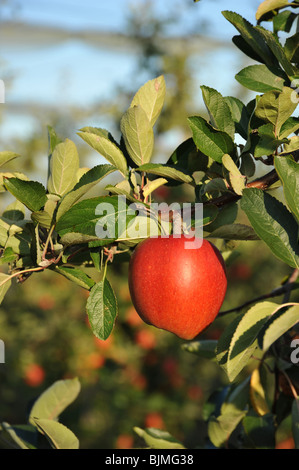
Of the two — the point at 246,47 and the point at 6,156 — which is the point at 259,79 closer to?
the point at 246,47

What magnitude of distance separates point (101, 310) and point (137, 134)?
0.73ft

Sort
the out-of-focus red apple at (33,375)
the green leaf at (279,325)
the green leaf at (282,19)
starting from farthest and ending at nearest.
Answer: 1. the out-of-focus red apple at (33,375)
2. the green leaf at (282,19)
3. the green leaf at (279,325)

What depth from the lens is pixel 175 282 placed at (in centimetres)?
66

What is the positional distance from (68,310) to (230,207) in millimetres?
1928

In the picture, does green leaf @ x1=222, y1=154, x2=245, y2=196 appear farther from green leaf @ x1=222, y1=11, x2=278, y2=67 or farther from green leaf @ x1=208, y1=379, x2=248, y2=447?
green leaf @ x1=208, y1=379, x2=248, y2=447

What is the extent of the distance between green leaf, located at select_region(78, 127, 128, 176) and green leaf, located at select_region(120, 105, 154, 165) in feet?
0.05

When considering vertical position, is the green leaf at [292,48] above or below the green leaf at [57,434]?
above

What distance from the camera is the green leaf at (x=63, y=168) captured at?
68 centimetres

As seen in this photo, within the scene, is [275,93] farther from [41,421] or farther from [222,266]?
[41,421]

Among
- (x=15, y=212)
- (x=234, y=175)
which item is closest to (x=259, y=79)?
(x=234, y=175)

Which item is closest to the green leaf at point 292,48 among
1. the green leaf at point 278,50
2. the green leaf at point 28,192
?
the green leaf at point 278,50

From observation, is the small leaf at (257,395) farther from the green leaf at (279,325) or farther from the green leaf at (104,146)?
the green leaf at (104,146)

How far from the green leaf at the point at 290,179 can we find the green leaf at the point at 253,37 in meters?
0.19

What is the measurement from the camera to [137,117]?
25.5 inches
